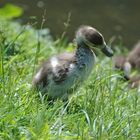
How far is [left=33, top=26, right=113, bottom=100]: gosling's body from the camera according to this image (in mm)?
5711

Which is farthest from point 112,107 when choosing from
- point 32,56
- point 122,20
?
point 122,20

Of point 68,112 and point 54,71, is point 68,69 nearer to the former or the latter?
point 54,71

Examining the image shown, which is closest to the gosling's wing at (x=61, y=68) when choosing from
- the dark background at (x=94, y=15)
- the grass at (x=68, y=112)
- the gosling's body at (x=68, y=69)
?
the gosling's body at (x=68, y=69)

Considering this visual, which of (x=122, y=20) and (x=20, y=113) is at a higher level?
(x=20, y=113)

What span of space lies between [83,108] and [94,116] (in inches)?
8.4

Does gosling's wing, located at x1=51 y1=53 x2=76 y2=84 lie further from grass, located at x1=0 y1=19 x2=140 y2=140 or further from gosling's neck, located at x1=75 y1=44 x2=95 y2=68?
grass, located at x1=0 y1=19 x2=140 y2=140

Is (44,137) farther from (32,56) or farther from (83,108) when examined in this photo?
(32,56)

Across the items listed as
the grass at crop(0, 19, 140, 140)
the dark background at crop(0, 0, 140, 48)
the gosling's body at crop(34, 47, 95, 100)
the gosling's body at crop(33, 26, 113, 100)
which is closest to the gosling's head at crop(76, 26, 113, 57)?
the gosling's body at crop(33, 26, 113, 100)

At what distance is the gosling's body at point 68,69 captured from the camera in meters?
5.71

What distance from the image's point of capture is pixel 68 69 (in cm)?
574

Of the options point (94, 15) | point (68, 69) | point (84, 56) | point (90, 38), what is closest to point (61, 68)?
point (68, 69)

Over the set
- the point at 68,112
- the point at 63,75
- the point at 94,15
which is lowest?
the point at 94,15

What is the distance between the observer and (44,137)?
4746 millimetres

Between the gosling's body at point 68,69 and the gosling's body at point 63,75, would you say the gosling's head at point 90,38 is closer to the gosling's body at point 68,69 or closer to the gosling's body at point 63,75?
the gosling's body at point 68,69
